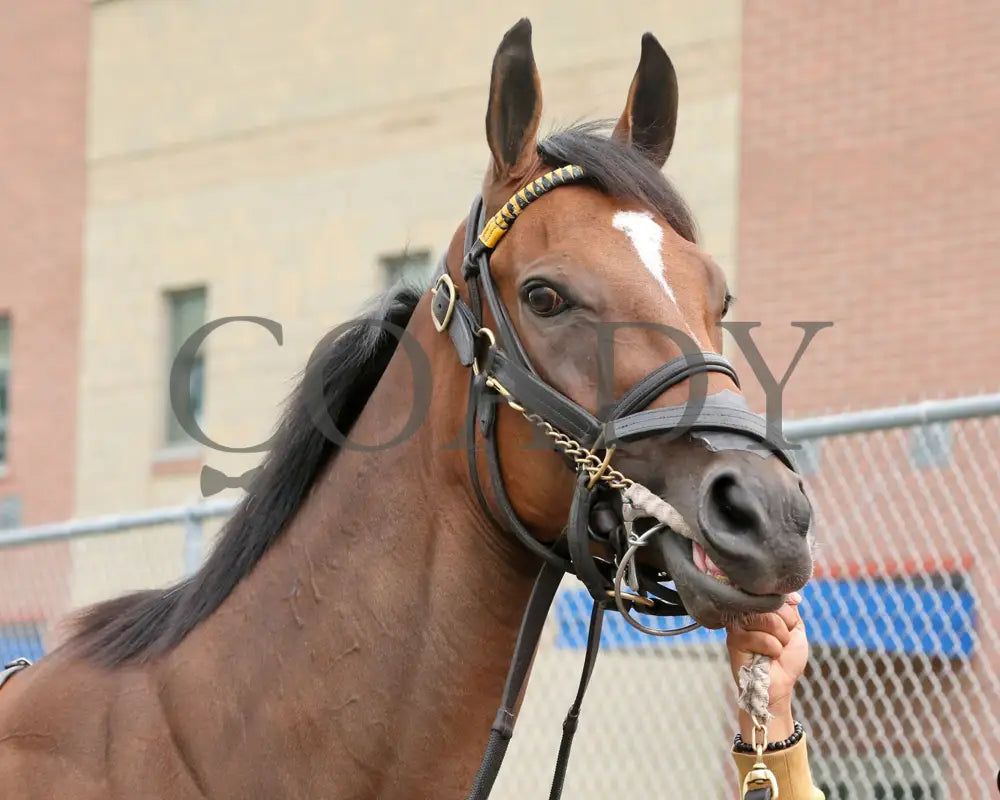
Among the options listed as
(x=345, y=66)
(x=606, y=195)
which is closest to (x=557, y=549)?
(x=606, y=195)

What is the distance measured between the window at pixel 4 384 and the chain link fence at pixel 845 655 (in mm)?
9012

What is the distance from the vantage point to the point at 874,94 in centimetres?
1212

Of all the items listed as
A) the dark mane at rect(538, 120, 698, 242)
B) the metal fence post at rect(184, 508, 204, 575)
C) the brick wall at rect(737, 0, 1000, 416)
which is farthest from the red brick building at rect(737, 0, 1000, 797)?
the dark mane at rect(538, 120, 698, 242)

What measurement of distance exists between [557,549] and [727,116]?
1041 centimetres

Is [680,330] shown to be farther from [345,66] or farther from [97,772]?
[345,66]

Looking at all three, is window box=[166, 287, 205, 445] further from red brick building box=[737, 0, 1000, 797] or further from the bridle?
the bridle

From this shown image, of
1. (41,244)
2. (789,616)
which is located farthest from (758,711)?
(41,244)

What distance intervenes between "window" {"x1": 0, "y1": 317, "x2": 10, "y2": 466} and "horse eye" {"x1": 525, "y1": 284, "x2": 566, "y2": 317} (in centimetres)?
1614

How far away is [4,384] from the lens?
18.3 m

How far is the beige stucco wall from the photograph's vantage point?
1355cm

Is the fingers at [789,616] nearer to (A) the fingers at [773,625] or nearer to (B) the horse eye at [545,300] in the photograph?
(A) the fingers at [773,625]

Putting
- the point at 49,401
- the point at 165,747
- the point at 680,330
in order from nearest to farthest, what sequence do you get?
the point at 680,330
the point at 165,747
the point at 49,401

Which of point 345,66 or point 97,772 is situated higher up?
point 345,66

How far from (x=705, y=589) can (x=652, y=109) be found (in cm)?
130
